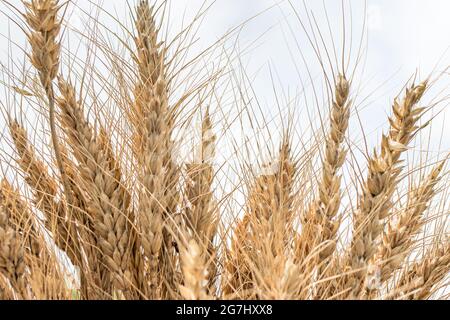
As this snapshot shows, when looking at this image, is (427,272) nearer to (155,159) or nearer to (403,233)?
(403,233)

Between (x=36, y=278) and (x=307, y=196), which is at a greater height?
(x=307, y=196)

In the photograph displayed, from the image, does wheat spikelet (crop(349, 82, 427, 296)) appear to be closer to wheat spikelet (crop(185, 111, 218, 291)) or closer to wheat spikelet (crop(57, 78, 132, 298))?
wheat spikelet (crop(185, 111, 218, 291))

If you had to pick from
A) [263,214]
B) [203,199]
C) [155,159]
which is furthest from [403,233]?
[155,159]

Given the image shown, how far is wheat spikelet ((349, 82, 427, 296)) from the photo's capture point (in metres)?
1.41

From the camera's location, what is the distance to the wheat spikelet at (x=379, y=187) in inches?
55.5

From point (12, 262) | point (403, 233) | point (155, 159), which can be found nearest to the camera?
point (12, 262)

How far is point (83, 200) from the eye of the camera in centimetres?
159

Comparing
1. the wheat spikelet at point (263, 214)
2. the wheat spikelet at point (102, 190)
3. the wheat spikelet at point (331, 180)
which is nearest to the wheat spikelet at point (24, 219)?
the wheat spikelet at point (102, 190)

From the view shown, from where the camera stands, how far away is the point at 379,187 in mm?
1446

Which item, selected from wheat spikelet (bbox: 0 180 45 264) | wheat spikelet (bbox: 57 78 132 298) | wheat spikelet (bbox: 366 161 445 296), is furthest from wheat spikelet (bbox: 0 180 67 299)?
wheat spikelet (bbox: 366 161 445 296)

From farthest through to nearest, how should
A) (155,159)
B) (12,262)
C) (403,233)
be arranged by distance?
(403,233)
(155,159)
(12,262)

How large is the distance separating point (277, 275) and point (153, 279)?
38cm
